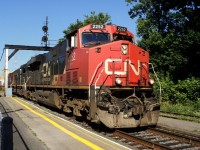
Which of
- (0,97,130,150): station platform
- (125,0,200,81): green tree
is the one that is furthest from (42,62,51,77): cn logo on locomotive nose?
(125,0,200,81): green tree

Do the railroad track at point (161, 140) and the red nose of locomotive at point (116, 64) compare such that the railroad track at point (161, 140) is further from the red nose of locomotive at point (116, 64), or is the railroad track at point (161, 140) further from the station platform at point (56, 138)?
the red nose of locomotive at point (116, 64)

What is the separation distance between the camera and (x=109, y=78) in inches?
460

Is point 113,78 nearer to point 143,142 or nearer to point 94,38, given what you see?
point 94,38

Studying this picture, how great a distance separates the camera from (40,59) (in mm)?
21859

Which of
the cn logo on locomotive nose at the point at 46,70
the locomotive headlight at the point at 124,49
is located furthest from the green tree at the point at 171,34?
the locomotive headlight at the point at 124,49

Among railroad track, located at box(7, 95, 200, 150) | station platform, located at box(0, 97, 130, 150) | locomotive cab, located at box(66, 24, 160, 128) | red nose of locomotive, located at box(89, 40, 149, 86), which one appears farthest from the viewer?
red nose of locomotive, located at box(89, 40, 149, 86)

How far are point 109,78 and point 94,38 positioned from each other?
198 centimetres

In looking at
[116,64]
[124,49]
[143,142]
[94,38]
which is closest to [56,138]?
[143,142]

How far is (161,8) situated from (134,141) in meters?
22.5

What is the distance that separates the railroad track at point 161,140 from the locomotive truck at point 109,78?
448 mm

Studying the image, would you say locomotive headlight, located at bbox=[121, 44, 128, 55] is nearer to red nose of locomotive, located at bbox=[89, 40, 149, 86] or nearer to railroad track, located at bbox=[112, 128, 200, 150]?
red nose of locomotive, located at bbox=[89, 40, 149, 86]

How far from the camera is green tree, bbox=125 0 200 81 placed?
25.2 meters

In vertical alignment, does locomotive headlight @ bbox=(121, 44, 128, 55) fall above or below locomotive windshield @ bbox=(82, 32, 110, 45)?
below

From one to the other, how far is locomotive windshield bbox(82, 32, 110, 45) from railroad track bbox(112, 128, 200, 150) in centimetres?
358
